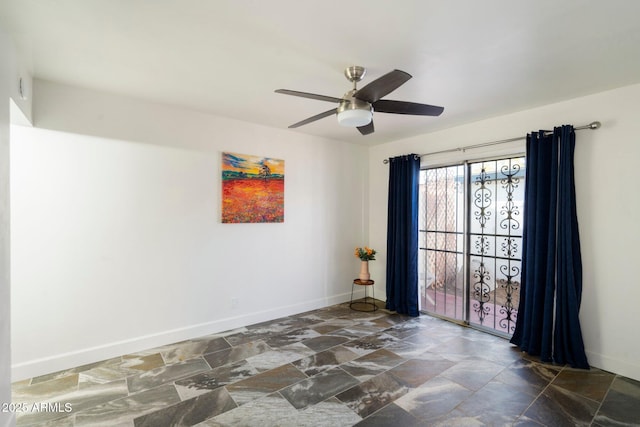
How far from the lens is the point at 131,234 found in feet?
10.2

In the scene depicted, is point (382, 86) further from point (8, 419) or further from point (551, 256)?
point (8, 419)

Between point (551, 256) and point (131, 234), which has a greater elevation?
point (131, 234)

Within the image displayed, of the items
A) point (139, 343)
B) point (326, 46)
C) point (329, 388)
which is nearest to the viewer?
point (326, 46)

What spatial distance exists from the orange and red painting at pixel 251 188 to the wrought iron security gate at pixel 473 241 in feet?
6.86

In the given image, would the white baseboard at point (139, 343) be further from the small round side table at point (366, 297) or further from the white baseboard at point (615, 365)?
the white baseboard at point (615, 365)

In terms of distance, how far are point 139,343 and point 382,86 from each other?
3289 millimetres

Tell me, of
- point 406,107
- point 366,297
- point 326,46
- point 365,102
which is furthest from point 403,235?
point 326,46

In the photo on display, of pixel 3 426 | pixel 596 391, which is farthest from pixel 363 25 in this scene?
pixel 596 391

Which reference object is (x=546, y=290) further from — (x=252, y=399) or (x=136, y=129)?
(x=136, y=129)

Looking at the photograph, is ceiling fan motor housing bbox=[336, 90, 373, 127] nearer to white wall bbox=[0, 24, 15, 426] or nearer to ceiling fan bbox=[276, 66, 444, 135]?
ceiling fan bbox=[276, 66, 444, 135]

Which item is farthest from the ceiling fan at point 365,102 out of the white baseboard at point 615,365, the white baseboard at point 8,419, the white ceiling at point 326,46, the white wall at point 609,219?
the white baseboard at point 615,365

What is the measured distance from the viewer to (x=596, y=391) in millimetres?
2475

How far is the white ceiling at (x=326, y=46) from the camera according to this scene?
1.73m

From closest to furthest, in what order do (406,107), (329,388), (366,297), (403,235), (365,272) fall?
(406,107) < (329,388) < (403,235) < (365,272) < (366,297)
